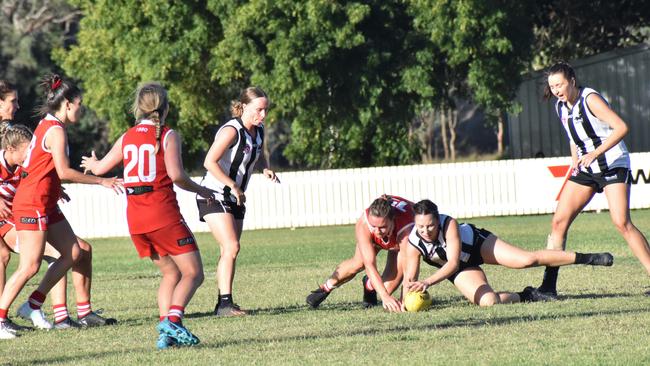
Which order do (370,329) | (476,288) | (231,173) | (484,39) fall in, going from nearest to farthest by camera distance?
1. (370,329)
2. (476,288)
3. (231,173)
4. (484,39)

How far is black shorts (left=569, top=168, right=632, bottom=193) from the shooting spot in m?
10.0

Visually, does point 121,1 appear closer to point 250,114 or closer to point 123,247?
point 123,247

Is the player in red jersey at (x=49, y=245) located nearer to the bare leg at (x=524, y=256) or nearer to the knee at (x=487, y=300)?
the knee at (x=487, y=300)

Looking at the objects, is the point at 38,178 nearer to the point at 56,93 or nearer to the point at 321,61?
the point at 56,93

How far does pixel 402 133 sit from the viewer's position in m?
29.4

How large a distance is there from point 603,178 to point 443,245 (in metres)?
1.58

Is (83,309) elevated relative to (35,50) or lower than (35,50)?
lower

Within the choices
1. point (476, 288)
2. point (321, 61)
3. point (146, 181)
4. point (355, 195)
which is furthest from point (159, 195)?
point (321, 61)

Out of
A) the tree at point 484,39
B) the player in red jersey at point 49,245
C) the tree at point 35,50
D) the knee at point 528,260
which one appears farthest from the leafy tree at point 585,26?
the player in red jersey at point 49,245

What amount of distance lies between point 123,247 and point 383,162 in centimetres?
870

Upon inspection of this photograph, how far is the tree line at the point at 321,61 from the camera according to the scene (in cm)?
2753

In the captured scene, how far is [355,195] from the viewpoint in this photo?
26141mm

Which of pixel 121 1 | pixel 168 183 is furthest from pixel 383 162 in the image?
pixel 168 183

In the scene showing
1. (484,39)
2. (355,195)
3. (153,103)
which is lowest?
(355,195)
